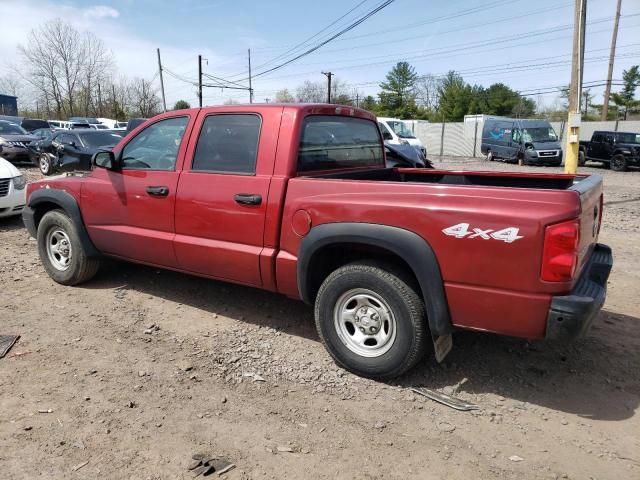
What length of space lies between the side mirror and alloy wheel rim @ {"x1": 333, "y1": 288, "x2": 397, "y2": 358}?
100 inches

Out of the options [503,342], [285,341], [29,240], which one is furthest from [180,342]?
[29,240]

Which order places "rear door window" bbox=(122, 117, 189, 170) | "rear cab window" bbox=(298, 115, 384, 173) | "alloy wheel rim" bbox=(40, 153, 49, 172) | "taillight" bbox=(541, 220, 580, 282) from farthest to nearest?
1. "alloy wheel rim" bbox=(40, 153, 49, 172)
2. "rear door window" bbox=(122, 117, 189, 170)
3. "rear cab window" bbox=(298, 115, 384, 173)
4. "taillight" bbox=(541, 220, 580, 282)

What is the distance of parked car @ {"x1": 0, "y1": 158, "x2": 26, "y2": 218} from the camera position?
7.90m

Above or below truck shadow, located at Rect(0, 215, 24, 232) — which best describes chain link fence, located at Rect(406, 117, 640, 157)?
above

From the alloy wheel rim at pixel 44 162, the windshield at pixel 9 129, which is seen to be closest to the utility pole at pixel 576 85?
the alloy wheel rim at pixel 44 162

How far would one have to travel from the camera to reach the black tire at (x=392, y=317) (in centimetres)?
316

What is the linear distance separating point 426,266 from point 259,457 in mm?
1397

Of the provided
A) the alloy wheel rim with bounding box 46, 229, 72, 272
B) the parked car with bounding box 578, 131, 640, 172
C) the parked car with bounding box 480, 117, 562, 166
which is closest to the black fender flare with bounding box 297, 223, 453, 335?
the alloy wheel rim with bounding box 46, 229, 72, 272

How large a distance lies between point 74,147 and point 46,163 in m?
1.86

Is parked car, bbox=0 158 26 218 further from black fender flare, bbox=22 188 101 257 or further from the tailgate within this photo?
the tailgate

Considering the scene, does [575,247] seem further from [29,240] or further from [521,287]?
[29,240]

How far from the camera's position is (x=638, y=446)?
275cm

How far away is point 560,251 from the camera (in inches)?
104

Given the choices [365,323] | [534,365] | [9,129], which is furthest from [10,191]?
[9,129]
